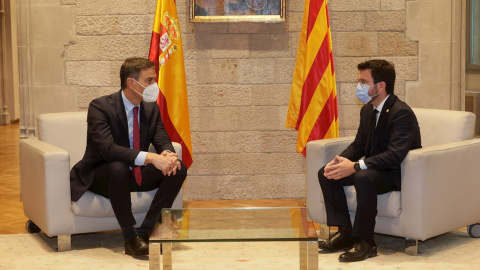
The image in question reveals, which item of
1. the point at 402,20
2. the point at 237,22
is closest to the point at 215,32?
the point at 237,22

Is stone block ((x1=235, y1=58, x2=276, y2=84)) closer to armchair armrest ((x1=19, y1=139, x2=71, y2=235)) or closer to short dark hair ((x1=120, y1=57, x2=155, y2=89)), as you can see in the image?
short dark hair ((x1=120, y1=57, x2=155, y2=89))

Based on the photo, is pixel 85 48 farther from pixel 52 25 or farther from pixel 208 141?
pixel 208 141

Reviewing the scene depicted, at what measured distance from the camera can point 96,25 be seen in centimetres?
620

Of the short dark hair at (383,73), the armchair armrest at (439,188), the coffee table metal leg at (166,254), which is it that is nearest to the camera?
the coffee table metal leg at (166,254)

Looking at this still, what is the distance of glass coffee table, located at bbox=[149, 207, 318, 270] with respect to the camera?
143 inches

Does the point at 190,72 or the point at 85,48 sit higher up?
the point at 85,48

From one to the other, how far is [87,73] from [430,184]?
3.07 m

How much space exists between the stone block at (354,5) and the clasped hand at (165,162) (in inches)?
90.5

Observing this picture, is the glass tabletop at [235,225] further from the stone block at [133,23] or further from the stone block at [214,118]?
the stone block at [133,23]

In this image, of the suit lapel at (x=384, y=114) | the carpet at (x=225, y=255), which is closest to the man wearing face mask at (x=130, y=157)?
the carpet at (x=225, y=255)

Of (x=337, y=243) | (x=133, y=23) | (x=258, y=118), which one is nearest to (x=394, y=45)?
(x=258, y=118)

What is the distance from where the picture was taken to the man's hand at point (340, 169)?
4.56m

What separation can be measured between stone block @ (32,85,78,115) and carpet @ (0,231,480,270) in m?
1.52

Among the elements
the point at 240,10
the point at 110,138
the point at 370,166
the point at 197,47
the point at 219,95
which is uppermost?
the point at 240,10
